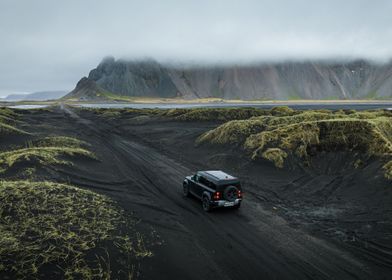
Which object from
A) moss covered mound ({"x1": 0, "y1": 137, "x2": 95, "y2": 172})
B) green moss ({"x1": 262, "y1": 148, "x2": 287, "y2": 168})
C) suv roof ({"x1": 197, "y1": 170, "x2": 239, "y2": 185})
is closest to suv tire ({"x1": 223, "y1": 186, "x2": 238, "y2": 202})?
suv roof ({"x1": 197, "y1": 170, "x2": 239, "y2": 185})

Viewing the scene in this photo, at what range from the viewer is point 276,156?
32750mm

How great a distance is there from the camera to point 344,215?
20000 millimetres

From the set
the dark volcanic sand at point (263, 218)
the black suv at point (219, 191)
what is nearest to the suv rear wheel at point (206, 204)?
the black suv at point (219, 191)

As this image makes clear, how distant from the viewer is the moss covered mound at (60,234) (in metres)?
12.6

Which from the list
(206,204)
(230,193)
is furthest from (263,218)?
(206,204)

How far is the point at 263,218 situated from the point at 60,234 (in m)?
11.5

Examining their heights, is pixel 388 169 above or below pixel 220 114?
above

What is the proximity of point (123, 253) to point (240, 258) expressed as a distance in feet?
17.3

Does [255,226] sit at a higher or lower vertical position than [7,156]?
lower

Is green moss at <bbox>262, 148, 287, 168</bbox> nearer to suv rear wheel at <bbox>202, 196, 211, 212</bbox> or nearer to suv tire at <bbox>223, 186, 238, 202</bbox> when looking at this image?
suv tire at <bbox>223, 186, 238, 202</bbox>

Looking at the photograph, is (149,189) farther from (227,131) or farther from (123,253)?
(227,131)

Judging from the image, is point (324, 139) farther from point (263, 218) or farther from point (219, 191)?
point (219, 191)

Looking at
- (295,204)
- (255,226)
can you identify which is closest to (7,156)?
(255,226)

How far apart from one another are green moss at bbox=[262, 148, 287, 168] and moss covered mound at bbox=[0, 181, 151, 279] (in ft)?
58.6
